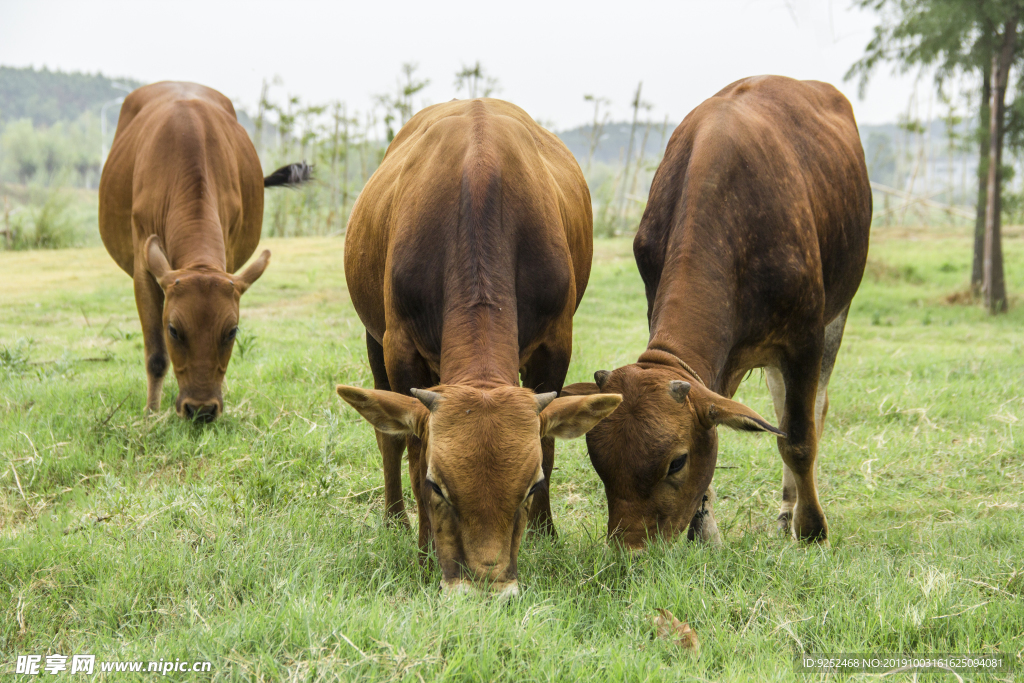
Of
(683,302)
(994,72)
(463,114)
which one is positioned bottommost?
(683,302)

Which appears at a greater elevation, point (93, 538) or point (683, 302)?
point (683, 302)

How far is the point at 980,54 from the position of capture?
1119 cm

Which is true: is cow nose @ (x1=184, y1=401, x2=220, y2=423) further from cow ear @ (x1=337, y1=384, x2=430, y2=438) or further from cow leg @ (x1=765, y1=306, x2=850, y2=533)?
cow leg @ (x1=765, y1=306, x2=850, y2=533)

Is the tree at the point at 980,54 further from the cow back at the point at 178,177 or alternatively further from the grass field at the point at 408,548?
the cow back at the point at 178,177

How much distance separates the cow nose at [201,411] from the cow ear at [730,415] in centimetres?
341

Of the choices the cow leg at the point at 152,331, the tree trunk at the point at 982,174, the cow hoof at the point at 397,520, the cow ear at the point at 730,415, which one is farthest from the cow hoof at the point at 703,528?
the tree trunk at the point at 982,174

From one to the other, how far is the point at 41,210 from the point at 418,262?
1835 centimetres

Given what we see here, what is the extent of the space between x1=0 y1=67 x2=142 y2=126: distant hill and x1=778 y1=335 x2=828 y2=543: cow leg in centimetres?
→ 9011

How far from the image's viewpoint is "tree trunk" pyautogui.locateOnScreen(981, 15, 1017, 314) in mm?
11109

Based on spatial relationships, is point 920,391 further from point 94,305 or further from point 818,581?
point 94,305

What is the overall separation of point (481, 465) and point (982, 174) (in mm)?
11770

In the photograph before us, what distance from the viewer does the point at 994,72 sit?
438 inches

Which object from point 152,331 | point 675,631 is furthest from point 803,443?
point 152,331

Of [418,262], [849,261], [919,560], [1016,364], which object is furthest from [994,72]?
[418,262]
